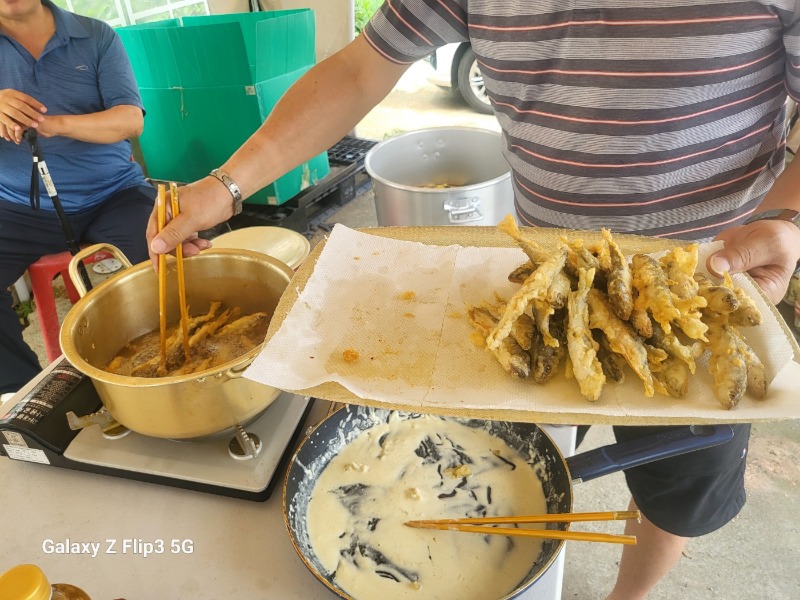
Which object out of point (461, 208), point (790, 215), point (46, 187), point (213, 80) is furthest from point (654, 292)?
point (213, 80)

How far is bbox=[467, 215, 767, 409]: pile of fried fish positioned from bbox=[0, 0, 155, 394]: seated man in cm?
250

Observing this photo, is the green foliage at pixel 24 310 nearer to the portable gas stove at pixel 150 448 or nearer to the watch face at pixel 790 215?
the portable gas stove at pixel 150 448

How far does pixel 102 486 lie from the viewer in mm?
1267

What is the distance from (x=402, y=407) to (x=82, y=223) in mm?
2684

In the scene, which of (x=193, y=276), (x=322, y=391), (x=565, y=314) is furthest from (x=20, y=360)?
(x=565, y=314)

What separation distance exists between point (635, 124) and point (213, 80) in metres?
3.03

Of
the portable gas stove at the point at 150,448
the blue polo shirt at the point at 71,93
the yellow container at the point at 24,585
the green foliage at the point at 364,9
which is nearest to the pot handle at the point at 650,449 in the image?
the portable gas stove at the point at 150,448

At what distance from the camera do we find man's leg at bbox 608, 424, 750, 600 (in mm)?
1408

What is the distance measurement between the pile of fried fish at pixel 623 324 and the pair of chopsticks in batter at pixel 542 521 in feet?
0.69

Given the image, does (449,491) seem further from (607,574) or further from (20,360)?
(20,360)

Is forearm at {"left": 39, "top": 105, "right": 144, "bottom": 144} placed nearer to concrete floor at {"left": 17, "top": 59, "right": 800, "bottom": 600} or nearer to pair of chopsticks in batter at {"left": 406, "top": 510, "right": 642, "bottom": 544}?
pair of chopsticks in batter at {"left": 406, "top": 510, "right": 642, "bottom": 544}

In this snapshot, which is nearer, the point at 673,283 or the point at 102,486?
the point at 673,283

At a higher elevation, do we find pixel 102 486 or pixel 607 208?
pixel 607 208

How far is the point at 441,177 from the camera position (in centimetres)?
330
